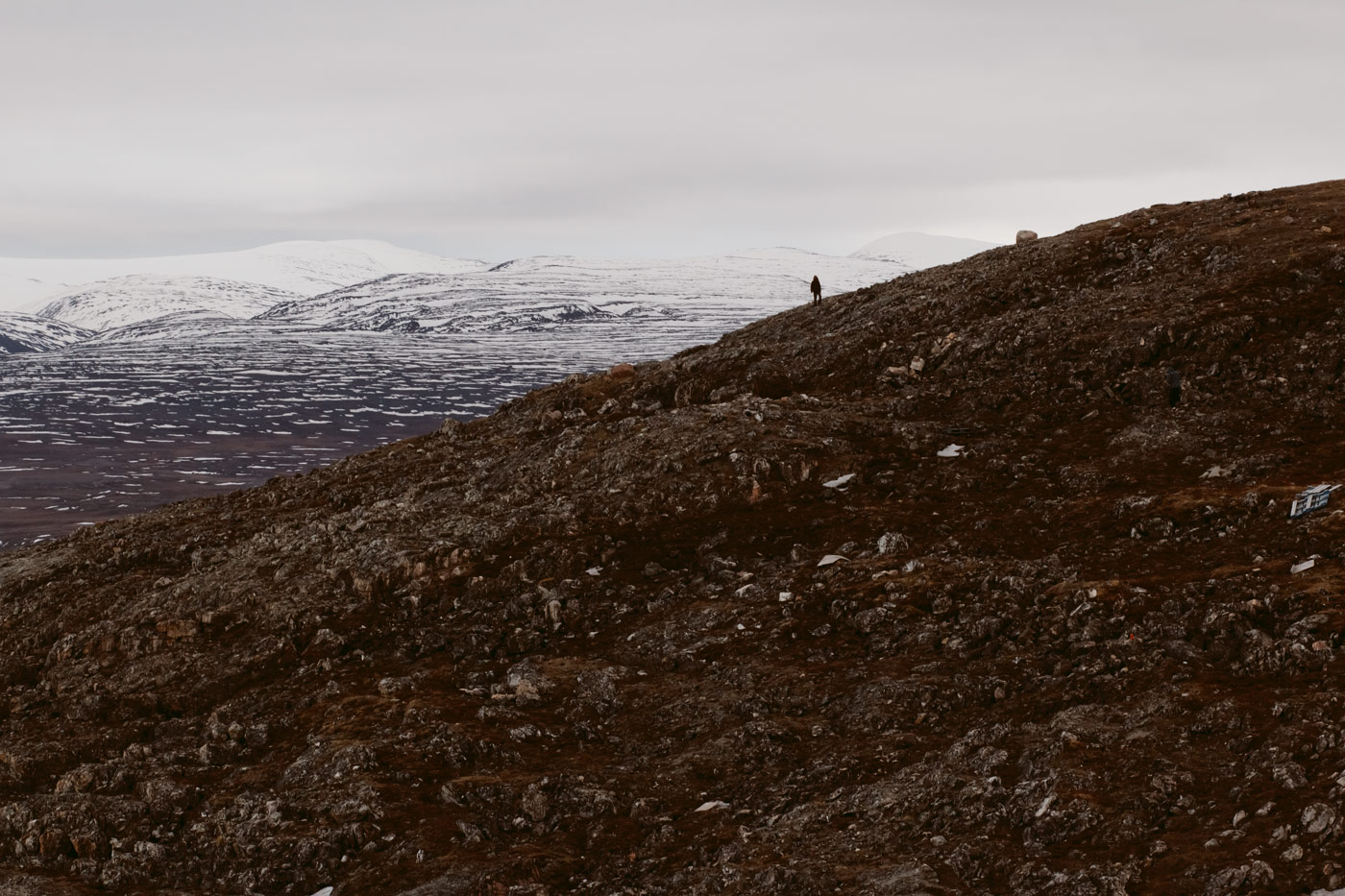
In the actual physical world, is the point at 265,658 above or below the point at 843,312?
below

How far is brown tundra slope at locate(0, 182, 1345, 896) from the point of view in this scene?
51.5 feet

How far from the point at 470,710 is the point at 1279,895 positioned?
49.6 feet

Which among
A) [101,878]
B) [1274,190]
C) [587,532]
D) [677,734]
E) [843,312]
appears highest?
[1274,190]

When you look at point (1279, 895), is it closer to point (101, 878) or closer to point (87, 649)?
point (101, 878)

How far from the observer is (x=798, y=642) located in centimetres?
2248

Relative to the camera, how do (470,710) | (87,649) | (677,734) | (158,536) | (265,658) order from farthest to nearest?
1. (158,536)
2. (87,649)
3. (265,658)
4. (470,710)
5. (677,734)

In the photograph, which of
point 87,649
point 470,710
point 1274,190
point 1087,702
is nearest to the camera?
point 1087,702

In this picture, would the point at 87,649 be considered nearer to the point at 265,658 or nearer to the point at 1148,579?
the point at 265,658

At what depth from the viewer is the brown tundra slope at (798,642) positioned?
15.7 m

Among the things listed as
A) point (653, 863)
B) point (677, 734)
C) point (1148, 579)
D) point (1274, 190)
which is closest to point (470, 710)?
point (677, 734)

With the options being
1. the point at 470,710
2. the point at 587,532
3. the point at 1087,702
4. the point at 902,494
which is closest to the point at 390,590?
the point at 587,532

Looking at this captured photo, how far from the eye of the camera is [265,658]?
88.2 feet

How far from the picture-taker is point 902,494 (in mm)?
28406

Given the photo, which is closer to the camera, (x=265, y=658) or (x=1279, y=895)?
(x=1279, y=895)
